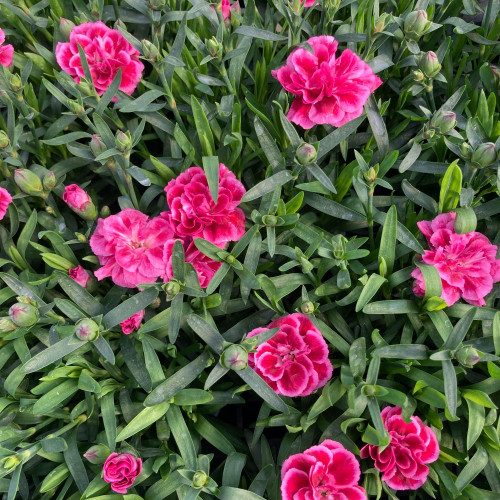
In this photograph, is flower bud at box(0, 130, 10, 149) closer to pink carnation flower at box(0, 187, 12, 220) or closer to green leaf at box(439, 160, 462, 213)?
pink carnation flower at box(0, 187, 12, 220)

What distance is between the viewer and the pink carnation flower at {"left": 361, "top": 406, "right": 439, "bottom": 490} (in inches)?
41.2

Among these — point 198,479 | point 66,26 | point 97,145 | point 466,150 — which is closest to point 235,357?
point 198,479

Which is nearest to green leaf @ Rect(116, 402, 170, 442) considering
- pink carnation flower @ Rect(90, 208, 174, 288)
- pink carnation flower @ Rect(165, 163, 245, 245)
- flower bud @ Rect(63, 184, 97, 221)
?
pink carnation flower @ Rect(90, 208, 174, 288)

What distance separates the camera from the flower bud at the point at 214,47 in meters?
1.24

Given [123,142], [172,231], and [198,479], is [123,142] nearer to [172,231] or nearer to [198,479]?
[172,231]

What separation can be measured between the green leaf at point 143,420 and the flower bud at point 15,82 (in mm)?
885

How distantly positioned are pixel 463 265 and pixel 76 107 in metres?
0.97

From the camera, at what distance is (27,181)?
1233 millimetres

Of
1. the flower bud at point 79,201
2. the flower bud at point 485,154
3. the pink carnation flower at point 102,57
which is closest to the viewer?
the flower bud at point 485,154

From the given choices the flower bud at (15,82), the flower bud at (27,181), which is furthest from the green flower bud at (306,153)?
the flower bud at (15,82)

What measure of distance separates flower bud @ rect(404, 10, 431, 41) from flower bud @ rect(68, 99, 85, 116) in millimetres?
823

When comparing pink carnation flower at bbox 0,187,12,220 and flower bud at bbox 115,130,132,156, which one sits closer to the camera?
flower bud at bbox 115,130,132,156

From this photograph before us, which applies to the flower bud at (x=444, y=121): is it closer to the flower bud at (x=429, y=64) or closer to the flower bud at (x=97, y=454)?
the flower bud at (x=429, y=64)

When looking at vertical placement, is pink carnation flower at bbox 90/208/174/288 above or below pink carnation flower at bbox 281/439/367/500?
above
